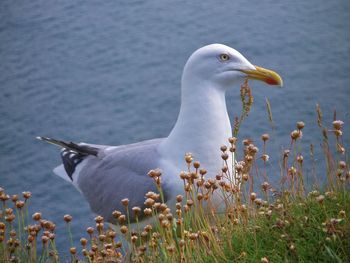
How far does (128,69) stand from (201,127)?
3.25 m

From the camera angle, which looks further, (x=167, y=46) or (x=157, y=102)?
(x=167, y=46)

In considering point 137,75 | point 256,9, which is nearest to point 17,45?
point 137,75

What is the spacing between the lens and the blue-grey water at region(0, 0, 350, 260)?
525 cm

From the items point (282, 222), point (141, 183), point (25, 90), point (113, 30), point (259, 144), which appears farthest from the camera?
point (113, 30)

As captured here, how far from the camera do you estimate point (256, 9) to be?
6.88m

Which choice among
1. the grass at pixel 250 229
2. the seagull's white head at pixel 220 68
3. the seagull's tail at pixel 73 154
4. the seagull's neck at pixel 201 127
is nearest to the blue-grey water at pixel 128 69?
the seagull's tail at pixel 73 154

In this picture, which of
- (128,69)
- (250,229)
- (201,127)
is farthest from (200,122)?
(128,69)

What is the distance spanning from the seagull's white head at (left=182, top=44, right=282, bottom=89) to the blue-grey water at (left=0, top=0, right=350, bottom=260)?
182cm

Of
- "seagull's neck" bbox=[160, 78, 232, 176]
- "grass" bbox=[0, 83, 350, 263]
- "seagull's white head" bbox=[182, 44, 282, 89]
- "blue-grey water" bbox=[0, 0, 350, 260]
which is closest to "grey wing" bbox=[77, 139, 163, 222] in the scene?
"seagull's neck" bbox=[160, 78, 232, 176]

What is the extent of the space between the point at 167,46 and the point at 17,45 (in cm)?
148

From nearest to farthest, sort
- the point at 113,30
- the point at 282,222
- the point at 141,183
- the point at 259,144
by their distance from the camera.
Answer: the point at 282,222
the point at 141,183
the point at 259,144
the point at 113,30

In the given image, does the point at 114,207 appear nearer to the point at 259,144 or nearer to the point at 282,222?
the point at 282,222

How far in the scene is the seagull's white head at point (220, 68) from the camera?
9.94 ft

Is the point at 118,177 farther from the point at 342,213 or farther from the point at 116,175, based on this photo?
the point at 342,213
